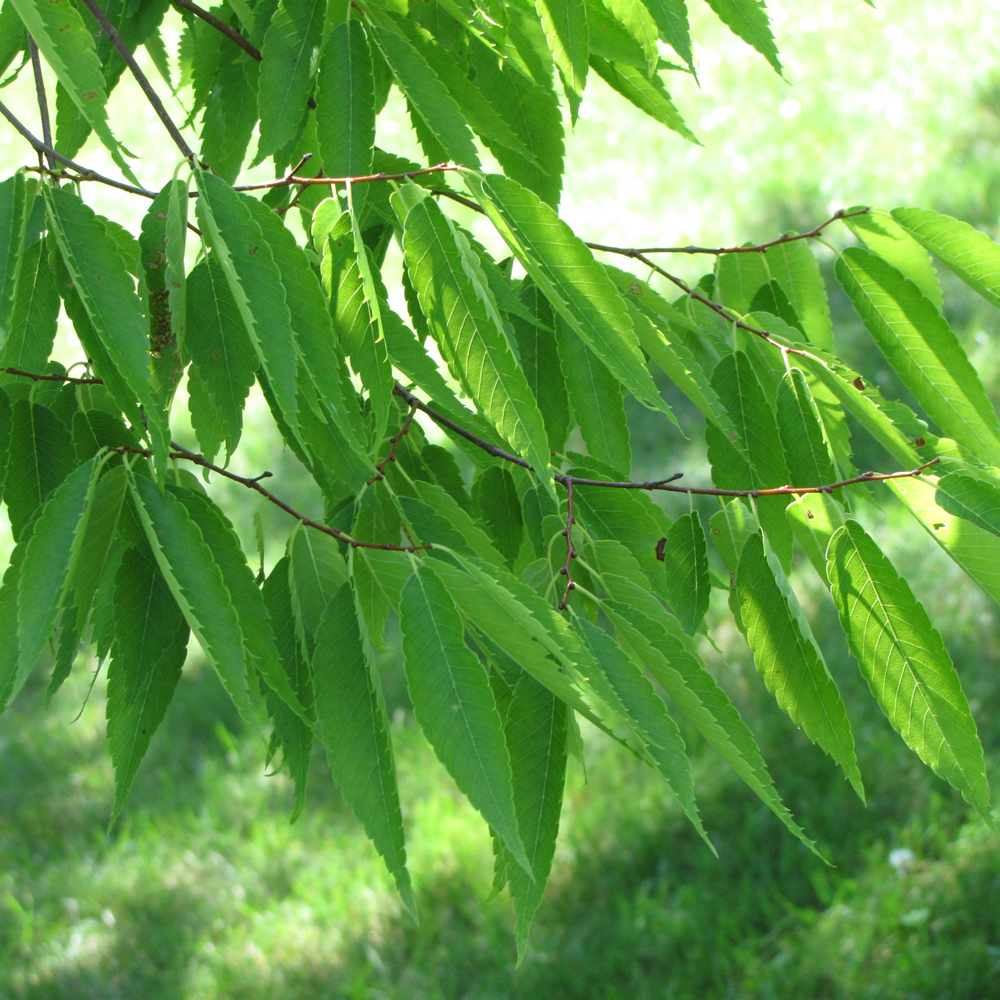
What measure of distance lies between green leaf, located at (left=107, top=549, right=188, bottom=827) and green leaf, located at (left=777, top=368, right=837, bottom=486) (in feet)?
1.93

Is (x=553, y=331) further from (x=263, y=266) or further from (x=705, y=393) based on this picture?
(x=263, y=266)

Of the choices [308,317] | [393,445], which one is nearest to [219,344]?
[308,317]

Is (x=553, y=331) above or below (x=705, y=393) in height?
above

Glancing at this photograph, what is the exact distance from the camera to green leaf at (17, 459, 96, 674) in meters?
0.79

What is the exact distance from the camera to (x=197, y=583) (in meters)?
0.84

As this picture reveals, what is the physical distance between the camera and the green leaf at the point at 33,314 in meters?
0.95

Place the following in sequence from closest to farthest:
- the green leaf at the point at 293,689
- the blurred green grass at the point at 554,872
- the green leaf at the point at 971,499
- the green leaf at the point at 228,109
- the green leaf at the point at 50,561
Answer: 1. the green leaf at the point at 50,561
2. the green leaf at the point at 971,499
3. the green leaf at the point at 293,689
4. the green leaf at the point at 228,109
5. the blurred green grass at the point at 554,872

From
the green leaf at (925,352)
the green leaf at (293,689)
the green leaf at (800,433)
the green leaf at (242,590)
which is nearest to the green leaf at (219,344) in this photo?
the green leaf at (242,590)

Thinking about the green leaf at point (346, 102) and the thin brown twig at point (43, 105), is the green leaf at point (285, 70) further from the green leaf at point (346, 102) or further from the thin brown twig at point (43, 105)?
the thin brown twig at point (43, 105)

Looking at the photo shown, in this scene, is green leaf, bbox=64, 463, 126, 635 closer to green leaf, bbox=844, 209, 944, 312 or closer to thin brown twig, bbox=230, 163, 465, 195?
thin brown twig, bbox=230, 163, 465, 195

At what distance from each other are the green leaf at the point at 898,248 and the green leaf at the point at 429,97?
0.48 metres

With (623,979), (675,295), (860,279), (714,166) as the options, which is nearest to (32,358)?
(860,279)

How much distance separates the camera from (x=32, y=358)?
99 cm

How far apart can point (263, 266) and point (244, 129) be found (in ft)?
2.01
